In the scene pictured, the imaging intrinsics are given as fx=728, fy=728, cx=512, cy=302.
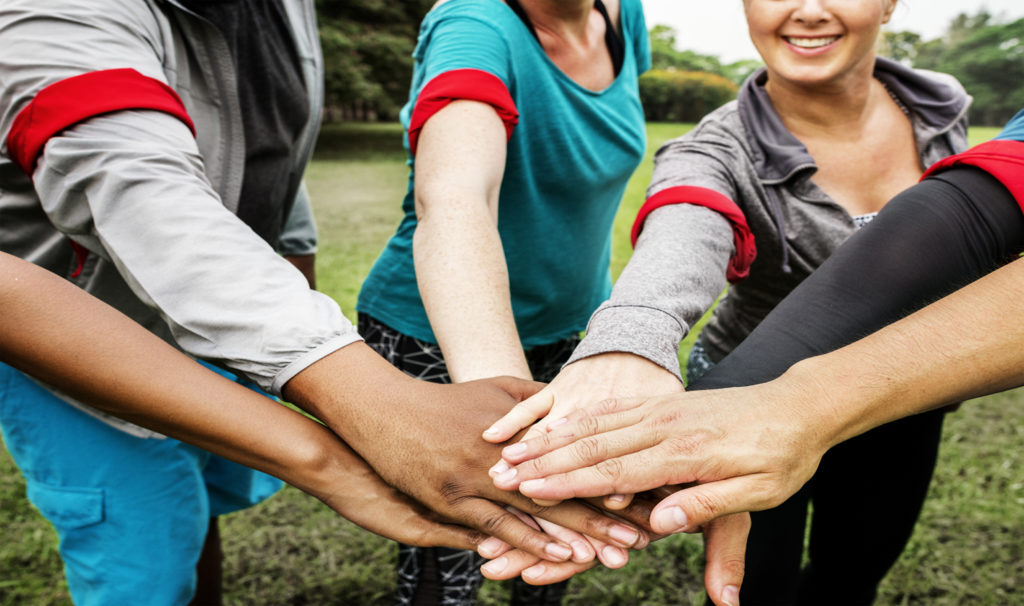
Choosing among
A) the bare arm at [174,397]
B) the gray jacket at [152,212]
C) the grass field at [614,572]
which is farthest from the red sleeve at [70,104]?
the grass field at [614,572]

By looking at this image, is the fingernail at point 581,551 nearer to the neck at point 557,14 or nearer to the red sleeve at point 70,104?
the red sleeve at point 70,104

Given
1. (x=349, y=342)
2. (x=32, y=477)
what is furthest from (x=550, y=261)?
(x=32, y=477)

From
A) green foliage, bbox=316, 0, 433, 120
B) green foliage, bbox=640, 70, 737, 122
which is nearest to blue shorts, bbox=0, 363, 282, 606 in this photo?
green foliage, bbox=316, 0, 433, 120

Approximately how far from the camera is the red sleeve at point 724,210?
5.14 ft

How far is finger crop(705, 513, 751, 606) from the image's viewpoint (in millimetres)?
1274

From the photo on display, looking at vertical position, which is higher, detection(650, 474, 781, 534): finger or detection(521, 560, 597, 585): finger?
detection(650, 474, 781, 534): finger

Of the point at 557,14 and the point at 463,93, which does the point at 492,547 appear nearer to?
the point at 463,93

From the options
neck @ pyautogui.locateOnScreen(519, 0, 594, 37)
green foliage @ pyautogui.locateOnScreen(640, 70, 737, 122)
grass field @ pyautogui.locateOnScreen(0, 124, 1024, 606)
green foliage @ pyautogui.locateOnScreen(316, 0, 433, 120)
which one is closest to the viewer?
neck @ pyautogui.locateOnScreen(519, 0, 594, 37)

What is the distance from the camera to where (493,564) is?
136 centimetres

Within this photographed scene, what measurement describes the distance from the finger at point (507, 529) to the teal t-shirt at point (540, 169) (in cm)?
76

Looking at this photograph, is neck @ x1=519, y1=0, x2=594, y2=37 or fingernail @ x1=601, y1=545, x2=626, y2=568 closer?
fingernail @ x1=601, y1=545, x2=626, y2=568

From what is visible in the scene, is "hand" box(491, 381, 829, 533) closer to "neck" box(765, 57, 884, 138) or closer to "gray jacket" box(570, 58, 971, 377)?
"gray jacket" box(570, 58, 971, 377)

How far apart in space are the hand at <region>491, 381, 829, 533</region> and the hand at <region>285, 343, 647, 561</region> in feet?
0.30

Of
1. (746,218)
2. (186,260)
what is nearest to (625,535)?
(746,218)
